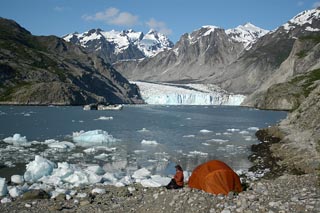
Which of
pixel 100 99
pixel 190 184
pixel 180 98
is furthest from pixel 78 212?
pixel 180 98

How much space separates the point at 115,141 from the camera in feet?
131

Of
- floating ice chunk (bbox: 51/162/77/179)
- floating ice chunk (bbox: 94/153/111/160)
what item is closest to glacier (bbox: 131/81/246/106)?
floating ice chunk (bbox: 94/153/111/160)

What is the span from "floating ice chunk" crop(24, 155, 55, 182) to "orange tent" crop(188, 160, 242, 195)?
10.8 meters

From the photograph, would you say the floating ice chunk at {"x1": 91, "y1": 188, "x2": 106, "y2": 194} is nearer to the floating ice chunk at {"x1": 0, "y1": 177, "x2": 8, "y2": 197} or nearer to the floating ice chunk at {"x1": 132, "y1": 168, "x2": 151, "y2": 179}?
the floating ice chunk at {"x1": 0, "y1": 177, "x2": 8, "y2": 197}

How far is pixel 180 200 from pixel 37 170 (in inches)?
484

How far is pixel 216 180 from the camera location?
1413cm

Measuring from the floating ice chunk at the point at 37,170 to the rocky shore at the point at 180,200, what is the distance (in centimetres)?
427

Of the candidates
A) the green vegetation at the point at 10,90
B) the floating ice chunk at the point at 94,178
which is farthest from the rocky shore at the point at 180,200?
the green vegetation at the point at 10,90

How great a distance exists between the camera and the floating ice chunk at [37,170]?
21750 millimetres

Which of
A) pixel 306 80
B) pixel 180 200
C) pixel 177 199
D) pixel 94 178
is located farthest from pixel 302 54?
pixel 180 200

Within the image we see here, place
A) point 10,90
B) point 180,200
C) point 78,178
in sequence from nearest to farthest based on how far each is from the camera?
1. point 180,200
2. point 78,178
3. point 10,90

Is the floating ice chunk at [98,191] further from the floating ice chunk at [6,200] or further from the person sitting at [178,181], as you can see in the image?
the person sitting at [178,181]

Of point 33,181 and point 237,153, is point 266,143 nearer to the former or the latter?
point 237,153

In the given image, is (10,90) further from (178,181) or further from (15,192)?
(178,181)
